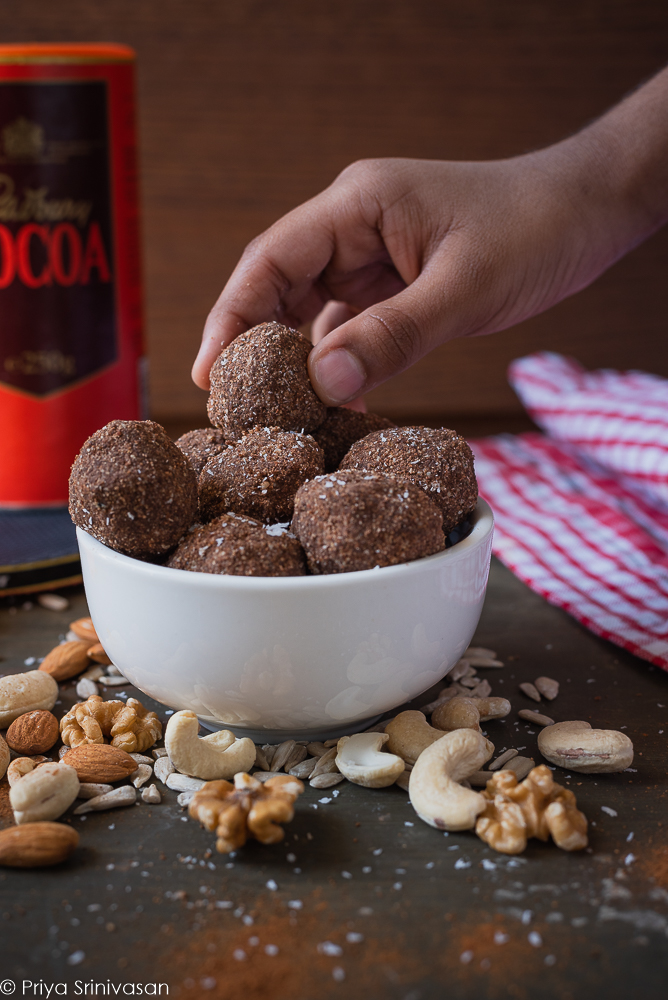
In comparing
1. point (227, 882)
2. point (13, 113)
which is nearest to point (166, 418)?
point (13, 113)

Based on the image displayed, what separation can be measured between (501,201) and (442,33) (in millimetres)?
977

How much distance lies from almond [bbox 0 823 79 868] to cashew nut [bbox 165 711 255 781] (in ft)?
0.33

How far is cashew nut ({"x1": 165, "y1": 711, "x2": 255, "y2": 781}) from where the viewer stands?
0.68 meters

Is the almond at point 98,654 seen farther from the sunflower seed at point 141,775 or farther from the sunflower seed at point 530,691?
the sunflower seed at point 530,691

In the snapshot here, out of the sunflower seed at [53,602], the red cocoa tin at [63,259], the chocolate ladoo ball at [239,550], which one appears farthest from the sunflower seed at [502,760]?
the red cocoa tin at [63,259]

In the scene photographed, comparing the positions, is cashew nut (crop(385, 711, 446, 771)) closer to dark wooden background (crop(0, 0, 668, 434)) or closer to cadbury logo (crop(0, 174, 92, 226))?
cadbury logo (crop(0, 174, 92, 226))

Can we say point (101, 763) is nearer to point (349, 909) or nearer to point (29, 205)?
point (349, 909)

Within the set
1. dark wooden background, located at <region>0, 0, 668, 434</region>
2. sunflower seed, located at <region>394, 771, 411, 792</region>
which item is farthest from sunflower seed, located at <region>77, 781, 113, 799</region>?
dark wooden background, located at <region>0, 0, 668, 434</region>

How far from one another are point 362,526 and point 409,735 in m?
0.19

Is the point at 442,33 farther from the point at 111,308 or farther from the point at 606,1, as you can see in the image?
the point at 111,308

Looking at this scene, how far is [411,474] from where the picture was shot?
74cm

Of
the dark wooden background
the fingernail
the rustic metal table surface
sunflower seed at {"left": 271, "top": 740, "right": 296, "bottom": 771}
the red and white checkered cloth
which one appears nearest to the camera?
the rustic metal table surface

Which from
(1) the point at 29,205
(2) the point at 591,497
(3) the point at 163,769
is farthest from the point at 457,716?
(1) the point at 29,205

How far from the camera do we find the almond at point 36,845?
592mm
